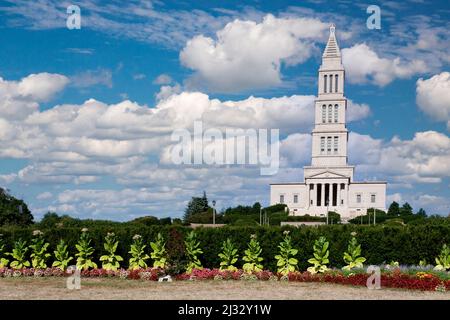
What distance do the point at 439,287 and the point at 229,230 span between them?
748 cm

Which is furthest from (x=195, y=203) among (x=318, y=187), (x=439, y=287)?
(x=439, y=287)

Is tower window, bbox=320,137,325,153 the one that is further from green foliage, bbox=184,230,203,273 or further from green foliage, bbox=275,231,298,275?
green foliage, bbox=184,230,203,273

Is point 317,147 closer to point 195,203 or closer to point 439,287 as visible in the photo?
point 195,203

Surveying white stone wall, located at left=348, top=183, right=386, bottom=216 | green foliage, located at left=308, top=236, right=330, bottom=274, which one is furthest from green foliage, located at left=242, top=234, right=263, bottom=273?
white stone wall, located at left=348, top=183, right=386, bottom=216

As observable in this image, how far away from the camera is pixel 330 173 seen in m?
92.6

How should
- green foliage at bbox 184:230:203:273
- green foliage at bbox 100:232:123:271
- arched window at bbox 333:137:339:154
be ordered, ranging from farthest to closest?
arched window at bbox 333:137:339:154, green foliage at bbox 100:232:123:271, green foliage at bbox 184:230:203:273

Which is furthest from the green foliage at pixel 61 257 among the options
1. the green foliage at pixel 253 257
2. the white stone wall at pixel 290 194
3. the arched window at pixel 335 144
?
the arched window at pixel 335 144

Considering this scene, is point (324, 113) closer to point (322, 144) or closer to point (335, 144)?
point (322, 144)

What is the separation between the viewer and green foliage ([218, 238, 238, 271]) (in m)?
21.0

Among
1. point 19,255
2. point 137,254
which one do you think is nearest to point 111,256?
point 137,254

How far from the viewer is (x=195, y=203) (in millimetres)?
83312

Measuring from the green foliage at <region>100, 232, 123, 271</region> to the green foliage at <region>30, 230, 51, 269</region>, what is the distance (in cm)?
195
